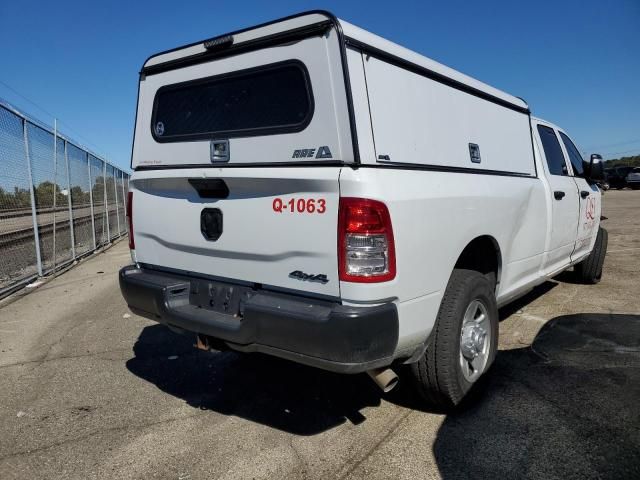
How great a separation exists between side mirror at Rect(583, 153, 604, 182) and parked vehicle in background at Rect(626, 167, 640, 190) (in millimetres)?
32223

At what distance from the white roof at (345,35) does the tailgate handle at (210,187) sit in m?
0.84

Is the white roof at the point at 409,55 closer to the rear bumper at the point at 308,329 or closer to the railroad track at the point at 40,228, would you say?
the rear bumper at the point at 308,329

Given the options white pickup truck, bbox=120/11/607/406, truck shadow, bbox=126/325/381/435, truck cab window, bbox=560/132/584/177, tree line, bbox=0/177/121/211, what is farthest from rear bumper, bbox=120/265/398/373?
tree line, bbox=0/177/121/211

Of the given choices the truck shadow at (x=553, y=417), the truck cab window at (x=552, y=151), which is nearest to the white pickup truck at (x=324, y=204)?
the truck shadow at (x=553, y=417)

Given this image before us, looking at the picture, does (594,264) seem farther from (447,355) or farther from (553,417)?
(447,355)

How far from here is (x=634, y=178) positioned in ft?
108

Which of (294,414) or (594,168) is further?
(594,168)

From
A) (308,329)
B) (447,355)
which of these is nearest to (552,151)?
(447,355)

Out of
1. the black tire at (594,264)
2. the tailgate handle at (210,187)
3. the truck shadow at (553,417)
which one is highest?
the tailgate handle at (210,187)

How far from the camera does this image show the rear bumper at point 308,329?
241 cm

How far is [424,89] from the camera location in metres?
3.05

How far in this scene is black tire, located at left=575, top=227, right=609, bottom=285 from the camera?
21.4ft

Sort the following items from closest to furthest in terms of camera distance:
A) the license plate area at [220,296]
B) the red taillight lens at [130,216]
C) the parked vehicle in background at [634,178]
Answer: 1. the license plate area at [220,296]
2. the red taillight lens at [130,216]
3. the parked vehicle in background at [634,178]

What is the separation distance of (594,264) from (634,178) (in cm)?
3176
